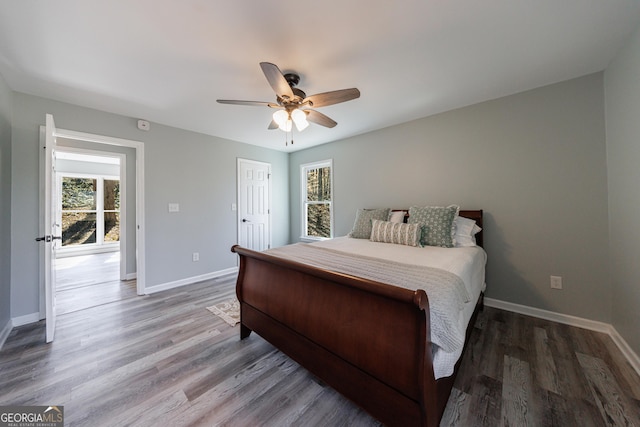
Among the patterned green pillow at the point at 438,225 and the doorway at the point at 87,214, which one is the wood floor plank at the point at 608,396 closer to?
the patterned green pillow at the point at 438,225

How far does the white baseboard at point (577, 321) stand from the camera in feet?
5.67

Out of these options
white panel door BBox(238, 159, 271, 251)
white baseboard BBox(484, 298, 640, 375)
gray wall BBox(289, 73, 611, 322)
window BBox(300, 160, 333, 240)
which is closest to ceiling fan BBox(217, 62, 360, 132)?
gray wall BBox(289, 73, 611, 322)

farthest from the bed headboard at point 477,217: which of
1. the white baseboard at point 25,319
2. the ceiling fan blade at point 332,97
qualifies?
the white baseboard at point 25,319

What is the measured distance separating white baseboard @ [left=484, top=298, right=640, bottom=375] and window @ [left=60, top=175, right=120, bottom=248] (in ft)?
27.9

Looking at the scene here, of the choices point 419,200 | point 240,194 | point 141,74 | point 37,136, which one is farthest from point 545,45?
point 37,136

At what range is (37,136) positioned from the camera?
246 cm

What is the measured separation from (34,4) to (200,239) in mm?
2900

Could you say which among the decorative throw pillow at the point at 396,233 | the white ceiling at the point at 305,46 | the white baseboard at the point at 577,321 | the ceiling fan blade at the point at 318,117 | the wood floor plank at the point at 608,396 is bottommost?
the wood floor plank at the point at 608,396

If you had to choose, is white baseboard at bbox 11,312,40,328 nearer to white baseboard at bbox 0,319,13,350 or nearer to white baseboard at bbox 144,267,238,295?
white baseboard at bbox 0,319,13,350

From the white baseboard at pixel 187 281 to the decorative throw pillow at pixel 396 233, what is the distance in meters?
2.69

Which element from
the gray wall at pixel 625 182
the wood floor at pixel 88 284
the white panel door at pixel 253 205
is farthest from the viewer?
the white panel door at pixel 253 205

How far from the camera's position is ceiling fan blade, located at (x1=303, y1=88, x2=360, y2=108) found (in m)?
1.84

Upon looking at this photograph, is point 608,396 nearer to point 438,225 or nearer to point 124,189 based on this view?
point 438,225

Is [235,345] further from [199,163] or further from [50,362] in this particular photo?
[199,163]
